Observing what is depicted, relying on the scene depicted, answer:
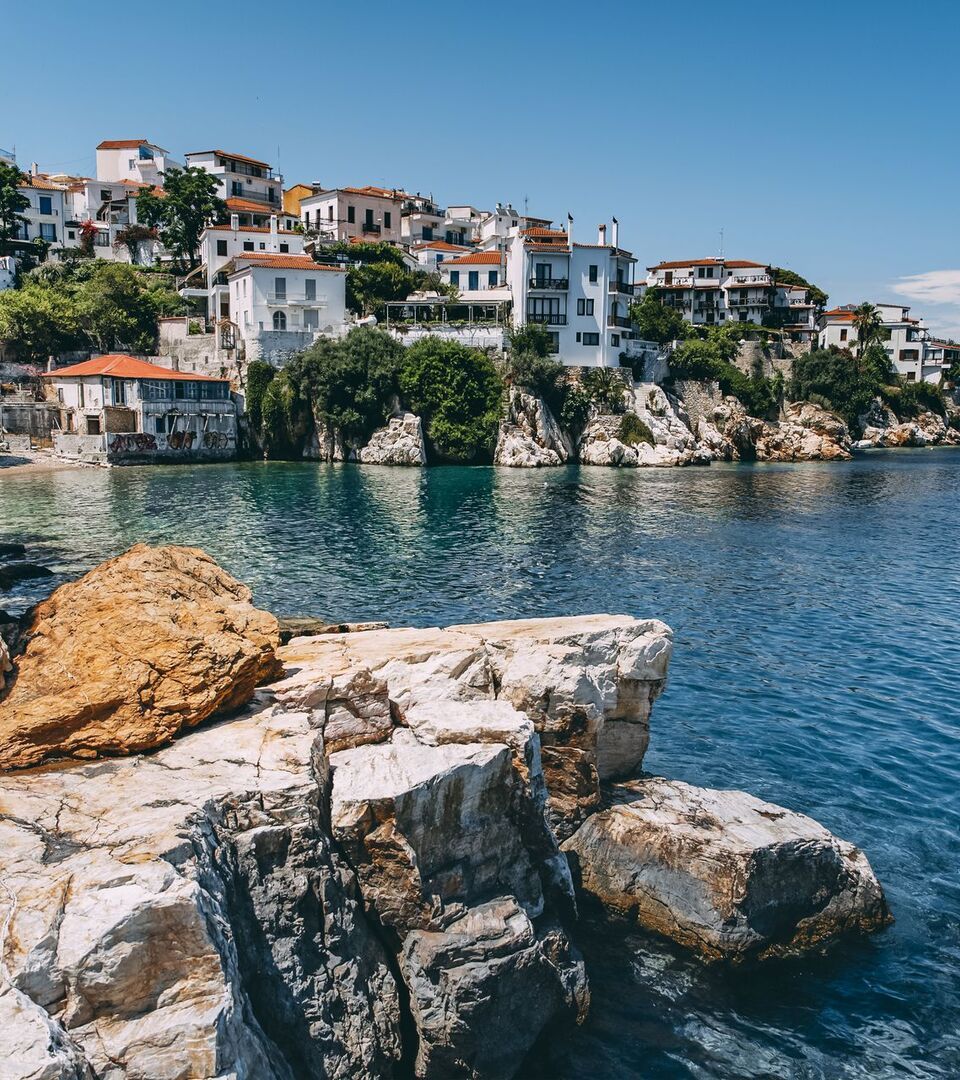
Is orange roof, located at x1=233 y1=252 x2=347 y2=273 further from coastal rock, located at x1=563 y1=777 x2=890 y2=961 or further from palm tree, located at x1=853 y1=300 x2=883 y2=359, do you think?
coastal rock, located at x1=563 y1=777 x2=890 y2=961

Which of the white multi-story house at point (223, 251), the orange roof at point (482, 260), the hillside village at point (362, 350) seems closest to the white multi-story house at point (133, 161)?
the hillside village at point (362, 350)

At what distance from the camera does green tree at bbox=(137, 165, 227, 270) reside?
97375 mm

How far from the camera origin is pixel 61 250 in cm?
10838

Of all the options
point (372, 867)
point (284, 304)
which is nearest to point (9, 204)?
point (284, 304)

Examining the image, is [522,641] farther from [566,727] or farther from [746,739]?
[746,739]

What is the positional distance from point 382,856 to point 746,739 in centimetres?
1112

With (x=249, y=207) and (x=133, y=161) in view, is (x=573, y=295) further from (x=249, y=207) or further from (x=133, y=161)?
(x=133, y=161)

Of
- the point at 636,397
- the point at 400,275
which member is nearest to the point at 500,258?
the point at 400,275

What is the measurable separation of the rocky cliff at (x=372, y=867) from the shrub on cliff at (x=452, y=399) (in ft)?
205

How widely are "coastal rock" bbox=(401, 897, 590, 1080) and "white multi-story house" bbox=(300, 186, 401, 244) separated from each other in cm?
10734

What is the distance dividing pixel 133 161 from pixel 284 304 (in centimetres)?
6420

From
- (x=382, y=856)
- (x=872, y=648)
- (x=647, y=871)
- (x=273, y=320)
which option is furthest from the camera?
(x=273, y=320)

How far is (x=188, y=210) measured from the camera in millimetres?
98312

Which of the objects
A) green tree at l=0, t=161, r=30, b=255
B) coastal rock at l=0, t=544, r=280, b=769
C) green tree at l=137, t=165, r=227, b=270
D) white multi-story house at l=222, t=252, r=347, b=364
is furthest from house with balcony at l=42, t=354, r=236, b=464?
coastal rock at l=0, t=544, r=280, b=769
